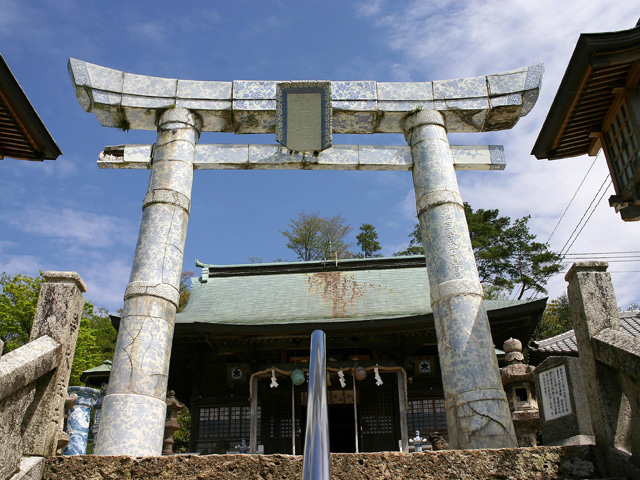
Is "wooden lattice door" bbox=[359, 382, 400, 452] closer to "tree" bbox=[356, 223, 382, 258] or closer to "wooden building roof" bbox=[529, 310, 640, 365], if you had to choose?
"wooden building roof" bbox=[529, 310, 640, 365]

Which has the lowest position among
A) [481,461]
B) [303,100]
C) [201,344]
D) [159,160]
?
[481,461]

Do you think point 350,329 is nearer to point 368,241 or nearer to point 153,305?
point 153,305

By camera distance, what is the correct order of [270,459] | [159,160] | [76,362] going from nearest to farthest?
1. [270,459]
2. [159,160]
3. [76,362]

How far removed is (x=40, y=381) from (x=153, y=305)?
291 cm

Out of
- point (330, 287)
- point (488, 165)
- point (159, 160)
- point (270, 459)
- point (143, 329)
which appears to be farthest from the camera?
point (330, 287)

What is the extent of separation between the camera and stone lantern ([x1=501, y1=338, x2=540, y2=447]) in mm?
8641

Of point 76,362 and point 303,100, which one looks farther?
point 76,362

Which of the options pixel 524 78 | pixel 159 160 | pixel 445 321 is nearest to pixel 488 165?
pixel 524 78

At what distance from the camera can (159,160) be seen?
27.7 ft

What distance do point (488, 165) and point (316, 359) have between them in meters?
7.16

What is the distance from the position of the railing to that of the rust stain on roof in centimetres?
974

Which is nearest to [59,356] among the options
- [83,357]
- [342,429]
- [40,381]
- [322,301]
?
[40,381]

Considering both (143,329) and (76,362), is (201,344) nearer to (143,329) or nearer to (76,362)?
(143,329)

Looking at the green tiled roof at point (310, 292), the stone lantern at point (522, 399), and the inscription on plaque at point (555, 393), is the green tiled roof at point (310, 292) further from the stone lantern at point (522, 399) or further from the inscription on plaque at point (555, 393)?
the inscription on plaque at point (555, 393)
